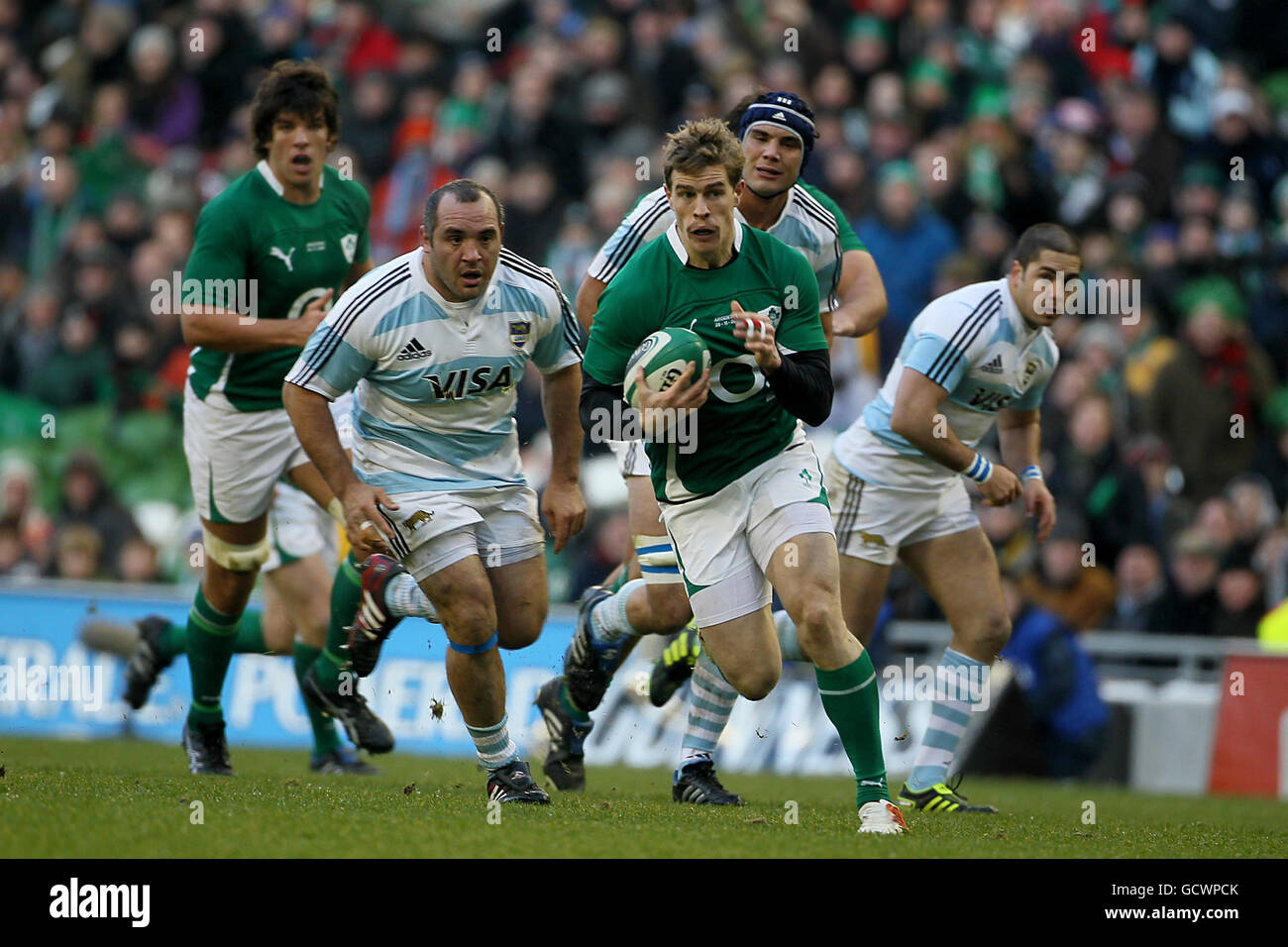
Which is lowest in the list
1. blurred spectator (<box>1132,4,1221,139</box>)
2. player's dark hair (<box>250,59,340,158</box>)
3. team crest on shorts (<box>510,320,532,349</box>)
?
team crest on shorts (<box>510,320,532,349</box>)

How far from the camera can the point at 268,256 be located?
7875 mm

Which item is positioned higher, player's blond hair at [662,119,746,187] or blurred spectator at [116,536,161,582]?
player's blond hair at [662,119,746,187]

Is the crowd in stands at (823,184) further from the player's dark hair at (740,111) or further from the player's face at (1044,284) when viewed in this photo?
the player's face at (1044,284)

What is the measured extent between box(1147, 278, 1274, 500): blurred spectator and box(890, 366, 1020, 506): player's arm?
5689 millimetres

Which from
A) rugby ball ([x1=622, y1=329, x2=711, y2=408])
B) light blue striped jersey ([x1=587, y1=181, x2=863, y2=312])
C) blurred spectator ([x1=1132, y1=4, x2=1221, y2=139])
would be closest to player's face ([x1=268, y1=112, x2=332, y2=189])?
light blue striped jersey ([x1=587, y1=181, x2=863, y2=312])

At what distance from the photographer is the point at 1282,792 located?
1044 cm

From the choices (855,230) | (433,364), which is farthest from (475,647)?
(855,230)

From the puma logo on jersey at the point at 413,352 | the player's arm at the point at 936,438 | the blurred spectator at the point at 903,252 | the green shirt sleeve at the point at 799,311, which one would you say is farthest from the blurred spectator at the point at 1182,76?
the puma logo on jersey at the point at 413,352

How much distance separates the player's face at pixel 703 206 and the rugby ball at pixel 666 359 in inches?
14.7

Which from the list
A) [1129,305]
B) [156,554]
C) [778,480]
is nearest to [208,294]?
[778,480]

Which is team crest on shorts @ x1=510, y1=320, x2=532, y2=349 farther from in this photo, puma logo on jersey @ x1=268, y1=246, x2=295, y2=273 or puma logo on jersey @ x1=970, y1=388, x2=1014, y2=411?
puma logo on jersey @ x1=970, y1=388, x2=1014, y2=411

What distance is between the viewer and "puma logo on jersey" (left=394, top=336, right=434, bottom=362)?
21.6ft

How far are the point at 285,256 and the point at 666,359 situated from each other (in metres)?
2.75

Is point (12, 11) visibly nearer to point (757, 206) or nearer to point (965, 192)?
point (965, 192)
